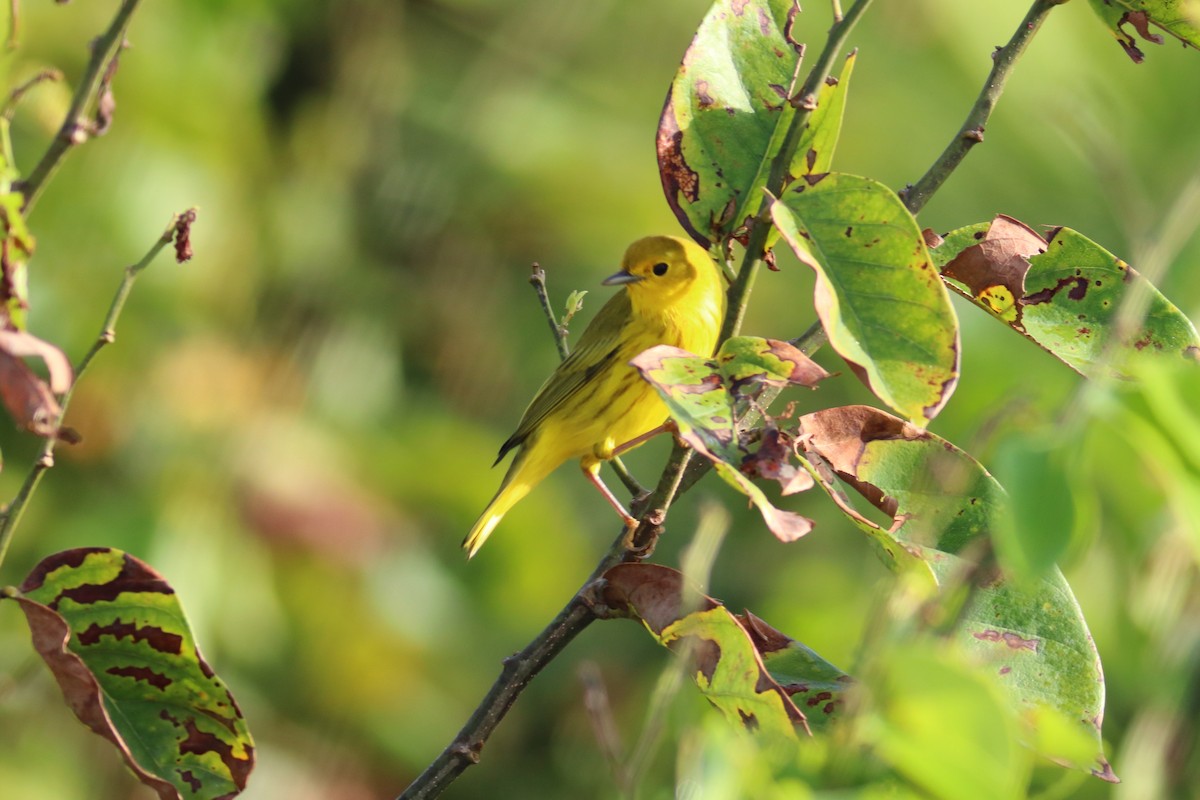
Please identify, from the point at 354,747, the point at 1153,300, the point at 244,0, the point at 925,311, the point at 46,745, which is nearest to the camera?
the point at 925,311

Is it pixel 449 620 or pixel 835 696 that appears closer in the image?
pixel 835 696

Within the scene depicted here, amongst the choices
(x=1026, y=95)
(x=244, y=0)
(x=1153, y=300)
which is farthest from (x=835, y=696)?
(x=1026, y=95)

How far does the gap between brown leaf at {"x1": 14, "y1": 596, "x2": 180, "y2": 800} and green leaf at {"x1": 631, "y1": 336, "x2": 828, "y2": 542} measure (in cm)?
51

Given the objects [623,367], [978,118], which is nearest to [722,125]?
[978,118]

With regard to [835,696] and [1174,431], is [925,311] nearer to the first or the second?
[835,696]

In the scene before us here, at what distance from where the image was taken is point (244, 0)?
540 cm

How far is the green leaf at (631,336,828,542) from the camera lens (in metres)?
1.02

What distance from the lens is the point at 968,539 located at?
1.20 m

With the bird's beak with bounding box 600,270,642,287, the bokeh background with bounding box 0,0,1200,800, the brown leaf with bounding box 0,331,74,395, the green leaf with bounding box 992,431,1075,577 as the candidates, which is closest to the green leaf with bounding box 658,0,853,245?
the brown leaf with bounding box 0,331,74,395

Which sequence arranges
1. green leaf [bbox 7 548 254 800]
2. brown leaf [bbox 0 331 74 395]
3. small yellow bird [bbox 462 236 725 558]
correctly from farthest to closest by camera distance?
small yellow bird [bbox 462 236 725 558] < green leaf [bbox 7 548 254 800] < brown leaf [bbox 0 331 74 395]

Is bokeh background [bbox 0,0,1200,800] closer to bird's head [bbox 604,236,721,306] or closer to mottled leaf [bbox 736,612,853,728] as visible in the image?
bird's head [bbox 604,236,721,306]

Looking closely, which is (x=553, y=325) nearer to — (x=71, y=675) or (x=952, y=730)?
(x=71, y=675)

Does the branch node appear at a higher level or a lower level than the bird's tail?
higher

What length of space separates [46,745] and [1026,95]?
4877 millimetres
